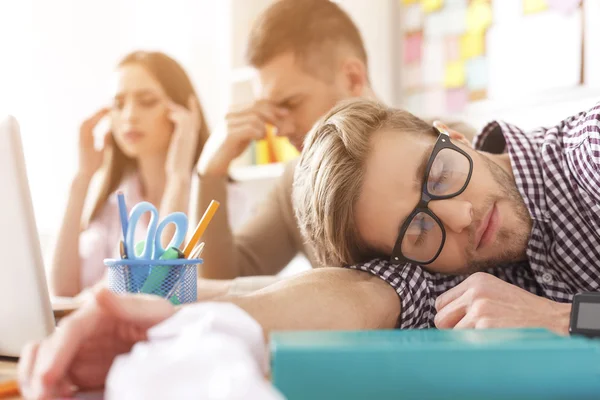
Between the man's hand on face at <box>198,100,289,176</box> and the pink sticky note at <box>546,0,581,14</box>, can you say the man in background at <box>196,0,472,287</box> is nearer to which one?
the man's hand on face at <box>198,100,289,176</box>

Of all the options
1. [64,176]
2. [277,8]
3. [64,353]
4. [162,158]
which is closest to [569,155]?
[64,353]

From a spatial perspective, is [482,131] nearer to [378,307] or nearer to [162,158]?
[378,307]

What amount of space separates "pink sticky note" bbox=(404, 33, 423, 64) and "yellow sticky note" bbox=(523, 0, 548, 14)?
0.46m

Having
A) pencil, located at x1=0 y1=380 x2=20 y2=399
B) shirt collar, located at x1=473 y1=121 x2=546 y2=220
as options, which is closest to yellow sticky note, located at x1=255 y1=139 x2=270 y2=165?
shirt collar, located at x1=473 y1=121 x2=546 y2=220

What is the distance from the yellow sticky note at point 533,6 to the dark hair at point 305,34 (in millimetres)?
599

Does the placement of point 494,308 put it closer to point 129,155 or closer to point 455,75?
point 455,75

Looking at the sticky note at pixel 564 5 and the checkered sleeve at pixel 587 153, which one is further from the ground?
the sticky note at pixel 564 5

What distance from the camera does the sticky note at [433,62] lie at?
2.43m

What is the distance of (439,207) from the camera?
947 millimetres

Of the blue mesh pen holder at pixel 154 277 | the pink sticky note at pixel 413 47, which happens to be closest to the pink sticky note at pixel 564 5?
the pink sticky note at pixel 413 47

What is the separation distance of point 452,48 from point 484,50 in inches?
5.6

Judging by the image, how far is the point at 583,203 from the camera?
104cm

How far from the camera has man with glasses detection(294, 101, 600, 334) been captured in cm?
96

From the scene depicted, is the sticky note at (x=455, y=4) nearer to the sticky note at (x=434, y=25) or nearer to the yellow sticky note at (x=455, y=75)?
the sticky note at (x=434, y=25)
